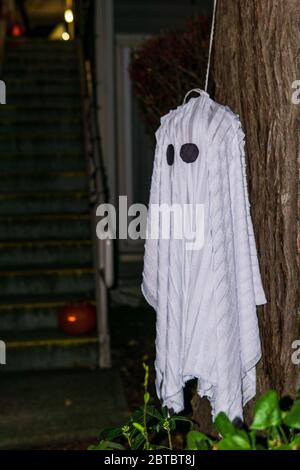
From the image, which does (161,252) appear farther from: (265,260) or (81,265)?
(81,265)

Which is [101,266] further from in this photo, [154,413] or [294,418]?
[294,418]

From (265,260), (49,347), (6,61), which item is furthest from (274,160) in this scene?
(6,61)

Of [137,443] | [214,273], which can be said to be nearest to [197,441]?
[137,443]

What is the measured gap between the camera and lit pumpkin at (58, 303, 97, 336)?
22.6 ft

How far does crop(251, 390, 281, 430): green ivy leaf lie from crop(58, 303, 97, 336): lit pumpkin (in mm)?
4999

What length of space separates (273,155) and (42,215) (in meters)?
5.86

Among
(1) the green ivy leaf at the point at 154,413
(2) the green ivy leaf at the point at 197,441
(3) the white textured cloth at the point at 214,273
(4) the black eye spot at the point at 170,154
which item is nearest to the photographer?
(2) the green ivy leaf at the point at 197,441

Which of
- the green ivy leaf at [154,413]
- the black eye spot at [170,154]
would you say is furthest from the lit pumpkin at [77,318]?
the green ivy leaf at [154,413]

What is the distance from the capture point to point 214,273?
3059 millimetres

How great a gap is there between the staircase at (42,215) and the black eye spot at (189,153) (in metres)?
4.08

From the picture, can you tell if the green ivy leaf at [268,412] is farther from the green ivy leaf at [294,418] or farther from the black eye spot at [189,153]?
the black eye spot at [189,153]

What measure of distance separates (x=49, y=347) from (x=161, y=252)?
383 cm

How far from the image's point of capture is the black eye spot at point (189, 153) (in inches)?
123

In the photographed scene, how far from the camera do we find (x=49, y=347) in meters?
6.82
